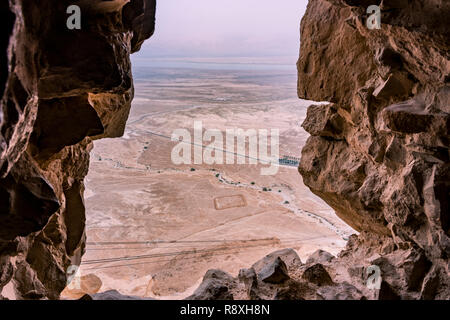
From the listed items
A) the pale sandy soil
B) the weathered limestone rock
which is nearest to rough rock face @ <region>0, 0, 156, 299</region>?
the weathered limestone rock

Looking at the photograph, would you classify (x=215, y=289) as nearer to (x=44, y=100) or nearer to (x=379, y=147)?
(x=44, y=100)

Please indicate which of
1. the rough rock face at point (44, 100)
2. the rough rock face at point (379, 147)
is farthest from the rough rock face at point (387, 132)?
the rough rock face at point (44, 100)

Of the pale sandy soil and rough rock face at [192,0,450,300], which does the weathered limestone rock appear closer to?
rough rock face at [192,0,450,300]

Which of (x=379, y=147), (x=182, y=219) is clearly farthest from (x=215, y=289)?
(x=182, y=219)

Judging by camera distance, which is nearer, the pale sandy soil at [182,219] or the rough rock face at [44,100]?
the rough rock face at [44,100]

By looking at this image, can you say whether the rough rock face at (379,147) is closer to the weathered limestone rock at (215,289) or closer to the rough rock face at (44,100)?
the weathered limestone rock at (215,289)

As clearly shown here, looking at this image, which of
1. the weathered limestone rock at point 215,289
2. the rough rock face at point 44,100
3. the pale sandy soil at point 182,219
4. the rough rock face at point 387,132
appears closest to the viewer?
the rough rock face at point 44,100

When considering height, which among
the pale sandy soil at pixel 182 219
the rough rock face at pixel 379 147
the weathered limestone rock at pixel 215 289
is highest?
A: the rough rock face at pixel 379 147
